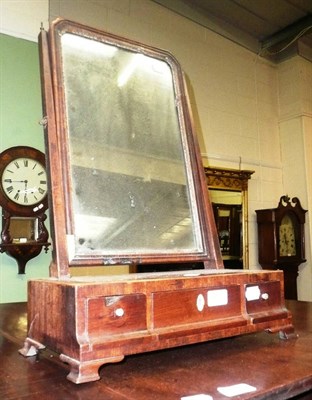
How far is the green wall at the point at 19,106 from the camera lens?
8.18ft

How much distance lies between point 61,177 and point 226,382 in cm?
A: 53

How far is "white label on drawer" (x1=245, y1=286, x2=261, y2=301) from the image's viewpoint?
899 mm

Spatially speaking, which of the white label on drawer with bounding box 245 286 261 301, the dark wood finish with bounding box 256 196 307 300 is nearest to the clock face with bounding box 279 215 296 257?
the dark wood finish with bounding box 256 196 307 300

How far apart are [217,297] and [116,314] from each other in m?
0.25

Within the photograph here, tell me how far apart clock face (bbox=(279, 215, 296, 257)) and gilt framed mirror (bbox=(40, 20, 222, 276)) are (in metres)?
2.85

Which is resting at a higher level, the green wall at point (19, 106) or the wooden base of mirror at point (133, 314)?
the green wall at point (19, 106)

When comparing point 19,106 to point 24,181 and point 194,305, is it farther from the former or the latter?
point 194,305

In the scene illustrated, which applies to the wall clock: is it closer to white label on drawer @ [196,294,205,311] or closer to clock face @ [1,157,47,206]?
clock face @ [1,157,47,206]

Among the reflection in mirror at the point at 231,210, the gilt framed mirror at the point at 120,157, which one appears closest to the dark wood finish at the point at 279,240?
→ the reflection in mirror at the point at 231,210

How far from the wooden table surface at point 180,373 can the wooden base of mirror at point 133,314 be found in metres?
0.04

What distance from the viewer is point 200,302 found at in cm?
81

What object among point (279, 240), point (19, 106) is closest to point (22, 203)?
point (19, 106)

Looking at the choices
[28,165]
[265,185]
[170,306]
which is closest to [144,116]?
[170,306]

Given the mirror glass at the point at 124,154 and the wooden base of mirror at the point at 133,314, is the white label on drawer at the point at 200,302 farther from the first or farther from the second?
the mirror glass at the point at 124,154
